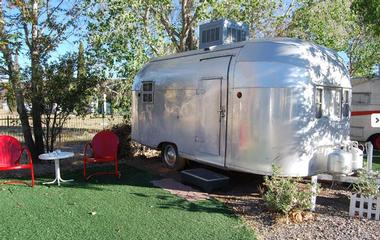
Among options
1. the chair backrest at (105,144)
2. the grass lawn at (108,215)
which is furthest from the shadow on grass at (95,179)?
Answer: the chair backrest at (105,144)

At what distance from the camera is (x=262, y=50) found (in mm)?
6773

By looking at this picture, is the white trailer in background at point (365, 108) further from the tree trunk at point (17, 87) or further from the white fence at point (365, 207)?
the tree trunk at point (17, 87)

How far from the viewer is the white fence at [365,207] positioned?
5.68 meters

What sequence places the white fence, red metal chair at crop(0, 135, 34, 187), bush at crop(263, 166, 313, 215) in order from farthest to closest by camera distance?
red metal chair at crop(0, 135, 34, 187)
the white fence
bush at crop(263, 166, 313, 215)

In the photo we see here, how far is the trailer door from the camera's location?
722cm

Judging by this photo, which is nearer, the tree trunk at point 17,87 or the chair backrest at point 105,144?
the chair backrest at point 105,144

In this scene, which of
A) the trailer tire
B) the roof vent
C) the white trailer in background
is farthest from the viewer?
the trailer tire

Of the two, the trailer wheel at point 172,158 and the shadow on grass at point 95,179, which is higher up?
the trailer wheel at point 172,158

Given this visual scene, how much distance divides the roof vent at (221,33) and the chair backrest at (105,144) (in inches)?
125

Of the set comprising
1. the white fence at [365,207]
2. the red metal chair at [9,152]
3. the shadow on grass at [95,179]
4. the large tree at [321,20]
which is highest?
the large tree at [321,20]

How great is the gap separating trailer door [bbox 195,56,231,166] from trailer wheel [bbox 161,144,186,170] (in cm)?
111

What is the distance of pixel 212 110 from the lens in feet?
24.5

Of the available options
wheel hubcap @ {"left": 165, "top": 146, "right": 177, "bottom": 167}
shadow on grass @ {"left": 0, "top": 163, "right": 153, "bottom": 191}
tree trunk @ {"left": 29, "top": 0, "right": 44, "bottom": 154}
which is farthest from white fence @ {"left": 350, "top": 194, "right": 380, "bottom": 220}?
tree trunk @ {"left": 29, "top": 0, "right": 44, "bottom": 154}

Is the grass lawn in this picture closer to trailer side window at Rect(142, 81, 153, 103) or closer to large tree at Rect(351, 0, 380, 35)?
trailer side window at Rect(142, 81, 153, 103)
